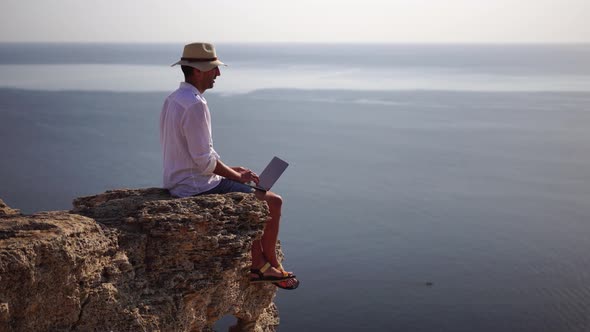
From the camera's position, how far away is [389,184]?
30406mm

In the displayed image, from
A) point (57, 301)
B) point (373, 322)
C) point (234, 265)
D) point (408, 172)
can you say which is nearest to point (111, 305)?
point (57, 301)

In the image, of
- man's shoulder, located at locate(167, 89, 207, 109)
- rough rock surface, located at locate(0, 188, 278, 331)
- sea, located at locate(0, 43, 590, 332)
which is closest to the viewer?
rough rock surface, located at locate(0, 188, 278, 331)

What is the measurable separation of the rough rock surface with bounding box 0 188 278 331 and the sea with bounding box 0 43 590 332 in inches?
438

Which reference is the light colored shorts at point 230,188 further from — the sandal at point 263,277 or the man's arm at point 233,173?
the sandal at point 263,277

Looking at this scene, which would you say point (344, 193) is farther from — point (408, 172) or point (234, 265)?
point (234, 265)

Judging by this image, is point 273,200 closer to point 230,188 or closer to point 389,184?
point 230,188

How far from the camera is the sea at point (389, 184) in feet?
61.8

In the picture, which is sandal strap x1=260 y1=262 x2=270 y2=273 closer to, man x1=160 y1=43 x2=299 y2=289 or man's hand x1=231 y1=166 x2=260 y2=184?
man x1=160 y1=43 x2=299 y2=289

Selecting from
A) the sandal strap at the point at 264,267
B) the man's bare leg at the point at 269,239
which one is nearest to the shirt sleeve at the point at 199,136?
the man's bare leg at the point at 269,239

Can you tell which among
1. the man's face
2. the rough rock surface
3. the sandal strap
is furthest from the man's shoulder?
the sandal strap

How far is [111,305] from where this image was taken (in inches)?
207

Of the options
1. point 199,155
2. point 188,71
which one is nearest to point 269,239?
point 199,155

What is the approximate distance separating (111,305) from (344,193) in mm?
Result: 23602

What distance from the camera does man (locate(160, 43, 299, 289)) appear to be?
6.17 meters
